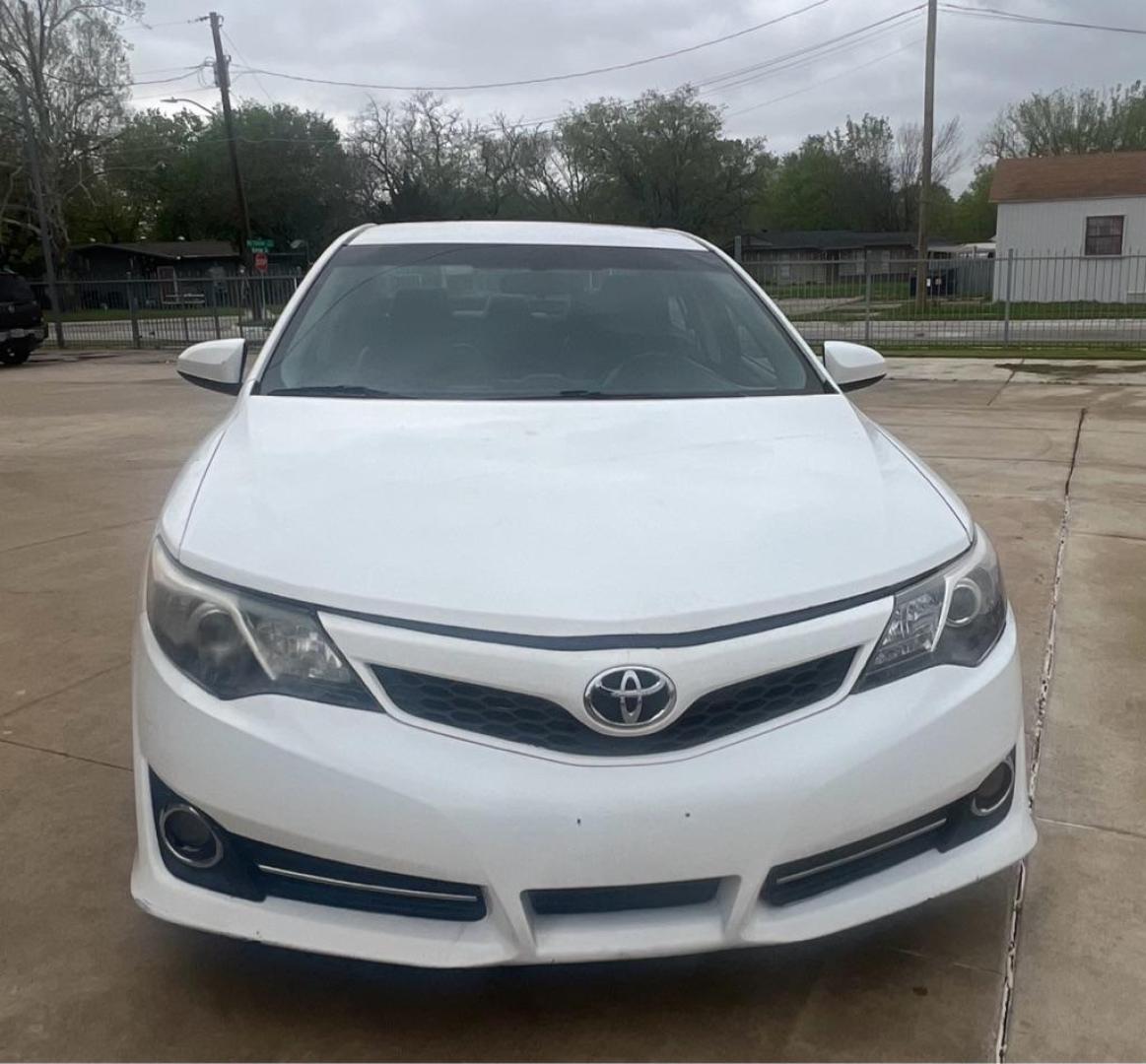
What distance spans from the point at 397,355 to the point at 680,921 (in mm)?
2078

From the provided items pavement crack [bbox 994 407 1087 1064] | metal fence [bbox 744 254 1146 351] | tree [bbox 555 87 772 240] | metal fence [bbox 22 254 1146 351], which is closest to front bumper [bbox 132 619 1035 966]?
pavement crack [bbox 994 407 1087 1064]

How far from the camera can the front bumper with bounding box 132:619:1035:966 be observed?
1.89 meters

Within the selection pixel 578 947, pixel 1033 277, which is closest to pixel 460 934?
pixel 578 947

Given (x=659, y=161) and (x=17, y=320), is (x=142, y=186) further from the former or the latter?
(x=17, y=320)

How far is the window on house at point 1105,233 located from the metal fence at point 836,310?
7404mm

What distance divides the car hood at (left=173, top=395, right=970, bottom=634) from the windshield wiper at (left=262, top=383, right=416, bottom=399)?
0.63ft

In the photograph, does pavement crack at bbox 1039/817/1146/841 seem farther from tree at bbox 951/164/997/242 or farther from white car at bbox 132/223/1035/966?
tree at bbox 951/164/997/242

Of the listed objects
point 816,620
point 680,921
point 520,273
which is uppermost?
point 520,273

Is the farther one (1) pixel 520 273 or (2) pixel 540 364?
(1) pixel 520 273

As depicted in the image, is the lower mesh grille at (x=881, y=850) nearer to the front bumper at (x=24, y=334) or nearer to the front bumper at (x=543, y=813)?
the front bumper at (x=543, y=813)

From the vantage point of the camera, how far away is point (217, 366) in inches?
147

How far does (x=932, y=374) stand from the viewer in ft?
50.1

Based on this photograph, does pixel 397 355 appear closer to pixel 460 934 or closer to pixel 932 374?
pixel 460 934

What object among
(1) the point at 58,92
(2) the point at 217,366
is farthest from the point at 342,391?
(1) the point at 58,92
